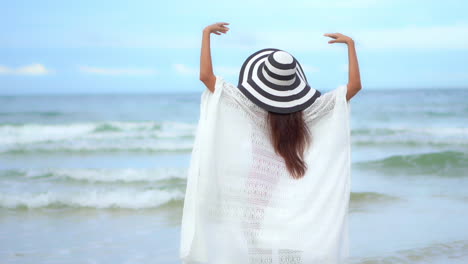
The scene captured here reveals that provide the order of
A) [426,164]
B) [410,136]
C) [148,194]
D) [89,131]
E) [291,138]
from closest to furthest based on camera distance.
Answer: [291,138] → [148,194] → [426,164] → [410,136] → [89,131]

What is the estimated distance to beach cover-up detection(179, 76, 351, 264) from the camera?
2.39m

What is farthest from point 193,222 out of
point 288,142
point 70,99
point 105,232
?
point 70,99

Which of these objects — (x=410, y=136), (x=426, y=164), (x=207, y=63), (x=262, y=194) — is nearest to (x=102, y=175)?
(x=426, y=164)

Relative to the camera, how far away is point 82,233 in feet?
16.9

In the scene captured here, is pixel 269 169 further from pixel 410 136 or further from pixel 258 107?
pixel 410 136

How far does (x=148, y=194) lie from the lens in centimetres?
673

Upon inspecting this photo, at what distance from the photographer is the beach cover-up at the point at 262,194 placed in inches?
94.1

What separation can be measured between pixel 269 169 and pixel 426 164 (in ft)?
24.2

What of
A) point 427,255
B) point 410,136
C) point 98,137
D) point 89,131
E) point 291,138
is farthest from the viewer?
point 89,131

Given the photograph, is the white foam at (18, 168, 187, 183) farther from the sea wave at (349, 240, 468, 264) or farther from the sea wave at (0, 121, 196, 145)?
the sea wave at (0, 121, 196, 145)

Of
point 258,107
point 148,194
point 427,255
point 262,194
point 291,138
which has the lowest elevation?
point 148,194

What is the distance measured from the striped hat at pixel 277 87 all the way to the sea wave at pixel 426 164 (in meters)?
6.40

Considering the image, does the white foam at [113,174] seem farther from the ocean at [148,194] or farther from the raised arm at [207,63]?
the raised arm at [207,63]

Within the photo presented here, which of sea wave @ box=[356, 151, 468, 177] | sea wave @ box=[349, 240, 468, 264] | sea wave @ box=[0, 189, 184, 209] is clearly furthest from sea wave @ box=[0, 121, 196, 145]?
sea wave @ box=[349, 240, 468, 264]
